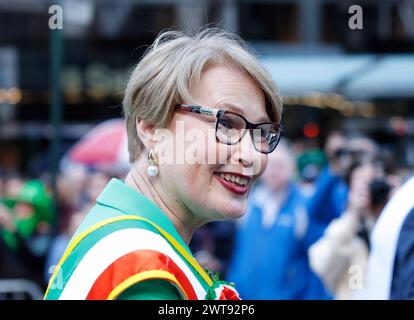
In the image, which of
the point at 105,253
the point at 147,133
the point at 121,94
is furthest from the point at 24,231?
the point at 105,253

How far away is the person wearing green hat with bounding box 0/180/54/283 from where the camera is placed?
7590 mm

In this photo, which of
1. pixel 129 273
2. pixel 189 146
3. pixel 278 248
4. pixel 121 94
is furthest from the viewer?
pixel 278 248

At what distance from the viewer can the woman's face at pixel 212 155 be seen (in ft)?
7.17

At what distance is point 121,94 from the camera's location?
293 centimetres

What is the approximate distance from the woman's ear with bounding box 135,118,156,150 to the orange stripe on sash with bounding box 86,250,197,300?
0.40 meters

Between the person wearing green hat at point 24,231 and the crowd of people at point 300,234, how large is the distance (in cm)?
1

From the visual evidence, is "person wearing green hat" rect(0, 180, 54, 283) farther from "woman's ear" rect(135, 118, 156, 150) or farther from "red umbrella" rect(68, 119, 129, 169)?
"woman's ear" rect(135, 118, 156, 150)

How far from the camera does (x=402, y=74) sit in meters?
13.0

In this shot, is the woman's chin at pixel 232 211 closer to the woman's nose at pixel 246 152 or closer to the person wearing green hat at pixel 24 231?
the woman's nose at pixel 246 152

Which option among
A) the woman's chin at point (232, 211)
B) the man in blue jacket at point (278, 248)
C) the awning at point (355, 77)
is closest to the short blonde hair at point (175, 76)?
the woman's chin at point (232, 211)

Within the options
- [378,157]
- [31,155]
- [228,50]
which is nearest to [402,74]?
[378,157]

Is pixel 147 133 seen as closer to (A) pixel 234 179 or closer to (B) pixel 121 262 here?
(A) pixel 234 179

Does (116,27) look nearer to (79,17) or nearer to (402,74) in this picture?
(79,17)

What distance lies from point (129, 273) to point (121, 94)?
1.13 meters
